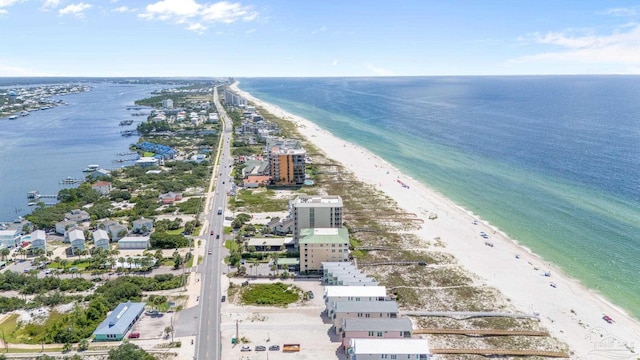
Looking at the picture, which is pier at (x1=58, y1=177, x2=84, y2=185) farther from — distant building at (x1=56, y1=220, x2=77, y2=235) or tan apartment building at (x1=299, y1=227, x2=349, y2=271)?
tan apartment building at (x1=299, y1=227, x2=349, y2=271)

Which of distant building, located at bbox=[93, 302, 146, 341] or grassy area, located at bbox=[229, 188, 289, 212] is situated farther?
grassy area, located at bbox=[229, 188, 289, 212]

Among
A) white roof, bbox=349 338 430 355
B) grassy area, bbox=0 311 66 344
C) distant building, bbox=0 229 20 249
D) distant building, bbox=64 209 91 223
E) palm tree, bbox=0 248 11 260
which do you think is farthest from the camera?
distant building, bbox=64 209 91 223

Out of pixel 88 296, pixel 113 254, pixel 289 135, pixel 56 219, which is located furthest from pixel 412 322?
pixel 289 135

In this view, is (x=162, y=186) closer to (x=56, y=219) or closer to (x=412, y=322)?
(x=56, y=219)

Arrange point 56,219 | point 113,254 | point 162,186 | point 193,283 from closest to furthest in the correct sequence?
point 193,283 < point 113,254 < point 56,219 < point 162,186

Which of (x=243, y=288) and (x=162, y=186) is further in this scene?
(x=162, y=186)

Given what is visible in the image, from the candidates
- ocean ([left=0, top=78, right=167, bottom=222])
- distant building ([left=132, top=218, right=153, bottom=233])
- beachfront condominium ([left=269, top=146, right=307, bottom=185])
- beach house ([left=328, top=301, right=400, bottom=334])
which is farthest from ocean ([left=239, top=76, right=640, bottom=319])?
ocean ([left=0, top=78, right=167, bottom=222])

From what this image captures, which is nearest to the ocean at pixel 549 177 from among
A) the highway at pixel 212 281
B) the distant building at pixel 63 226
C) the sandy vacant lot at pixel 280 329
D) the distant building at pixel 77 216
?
the sandy vacant lot at pixel 280 329
